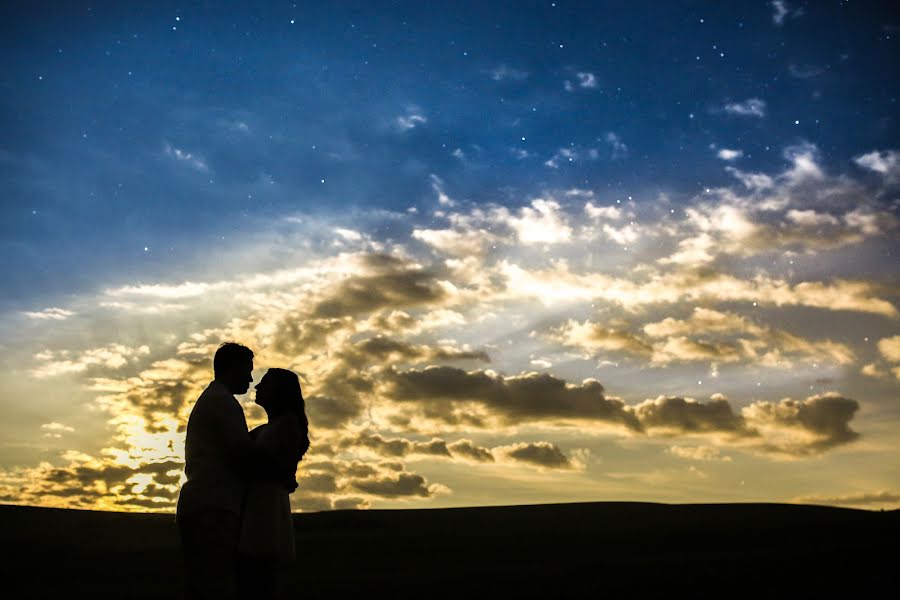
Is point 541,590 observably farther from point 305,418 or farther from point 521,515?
point 521,515

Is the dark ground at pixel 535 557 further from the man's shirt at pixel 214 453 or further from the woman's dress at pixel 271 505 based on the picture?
A: the man's shirt at pixel 214 453

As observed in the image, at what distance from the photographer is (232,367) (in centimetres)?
570

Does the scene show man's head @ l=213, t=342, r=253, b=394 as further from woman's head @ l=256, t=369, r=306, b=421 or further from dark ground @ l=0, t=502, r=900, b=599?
dark ground @ l=0, t=502, r=900, b=599

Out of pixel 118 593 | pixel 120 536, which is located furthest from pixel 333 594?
pixel 120 536

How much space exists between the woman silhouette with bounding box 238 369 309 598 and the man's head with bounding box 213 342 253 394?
185 mm

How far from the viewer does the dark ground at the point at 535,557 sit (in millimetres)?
13445

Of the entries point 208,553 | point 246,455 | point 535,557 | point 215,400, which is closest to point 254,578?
point 208,553

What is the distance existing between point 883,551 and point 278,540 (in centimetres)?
→ 1292

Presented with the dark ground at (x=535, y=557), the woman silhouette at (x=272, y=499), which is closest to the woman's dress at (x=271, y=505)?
the woman silhouette at (x=272, y=499)

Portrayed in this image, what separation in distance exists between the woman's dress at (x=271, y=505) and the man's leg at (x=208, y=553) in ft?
0.68

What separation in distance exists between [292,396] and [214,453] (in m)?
0.63

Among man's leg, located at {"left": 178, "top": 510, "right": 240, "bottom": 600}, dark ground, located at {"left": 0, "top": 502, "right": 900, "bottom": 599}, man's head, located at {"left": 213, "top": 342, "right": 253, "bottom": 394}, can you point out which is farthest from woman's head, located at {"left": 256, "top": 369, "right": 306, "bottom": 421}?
dark ground, located at {"left": 0, "top": 502, "right": 900, "bottom": 599}

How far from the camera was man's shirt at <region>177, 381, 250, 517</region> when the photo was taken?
17.7ft

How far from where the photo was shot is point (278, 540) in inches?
223
